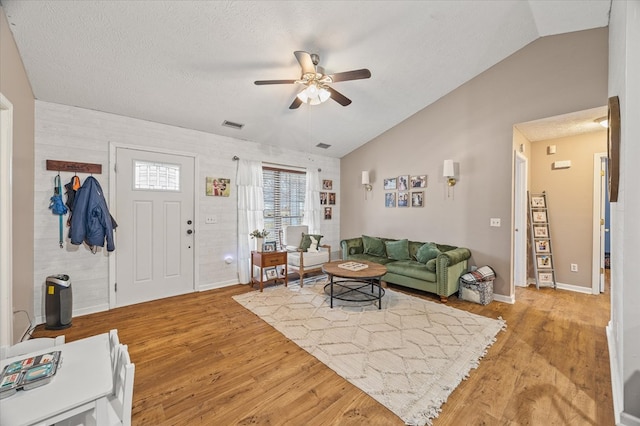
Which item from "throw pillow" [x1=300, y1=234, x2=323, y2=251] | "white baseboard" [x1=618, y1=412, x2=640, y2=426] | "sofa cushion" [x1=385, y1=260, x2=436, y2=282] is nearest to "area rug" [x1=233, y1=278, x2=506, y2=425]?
"sofa cushion" [x1=385, y1=260, x2=436, y2=282]

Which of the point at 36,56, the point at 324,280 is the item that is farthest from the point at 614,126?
the point at 36,56

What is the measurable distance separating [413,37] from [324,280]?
3.76m

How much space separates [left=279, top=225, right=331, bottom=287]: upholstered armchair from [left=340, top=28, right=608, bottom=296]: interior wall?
4.31ft

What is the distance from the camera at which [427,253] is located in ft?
13.5

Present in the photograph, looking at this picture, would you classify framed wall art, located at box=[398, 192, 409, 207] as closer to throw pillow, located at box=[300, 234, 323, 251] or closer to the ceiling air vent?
throw pillow, located at box=[300, 234, 323, 251]

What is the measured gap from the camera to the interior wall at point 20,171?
225cm

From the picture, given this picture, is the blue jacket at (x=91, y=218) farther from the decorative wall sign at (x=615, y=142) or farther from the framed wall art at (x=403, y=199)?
the decorative wall sign at (x=615, y=142)

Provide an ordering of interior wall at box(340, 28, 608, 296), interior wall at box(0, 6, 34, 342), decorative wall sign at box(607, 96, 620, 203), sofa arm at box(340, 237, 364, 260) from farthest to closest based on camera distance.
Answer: sofa arm at box(340, 237, 364, 260), interior wall at box(340, 28, 608, 296), interior wall at box(0, 6, 34, 342), decorative wall sign at box(607, 96, 620, 203)

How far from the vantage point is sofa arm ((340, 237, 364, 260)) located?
16.7 feet

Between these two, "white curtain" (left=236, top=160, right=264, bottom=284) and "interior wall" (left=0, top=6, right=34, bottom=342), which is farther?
"white curtain" (left=236, top=160, right=264, bottom=284)

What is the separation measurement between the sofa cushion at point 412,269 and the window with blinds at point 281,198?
7.10 ft

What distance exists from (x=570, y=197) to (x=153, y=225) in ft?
20.5

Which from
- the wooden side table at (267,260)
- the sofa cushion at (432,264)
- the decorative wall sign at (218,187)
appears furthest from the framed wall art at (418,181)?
the decorative wall sign at (218,187)

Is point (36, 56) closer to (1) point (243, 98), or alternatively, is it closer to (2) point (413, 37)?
(1) point (243, 98)
